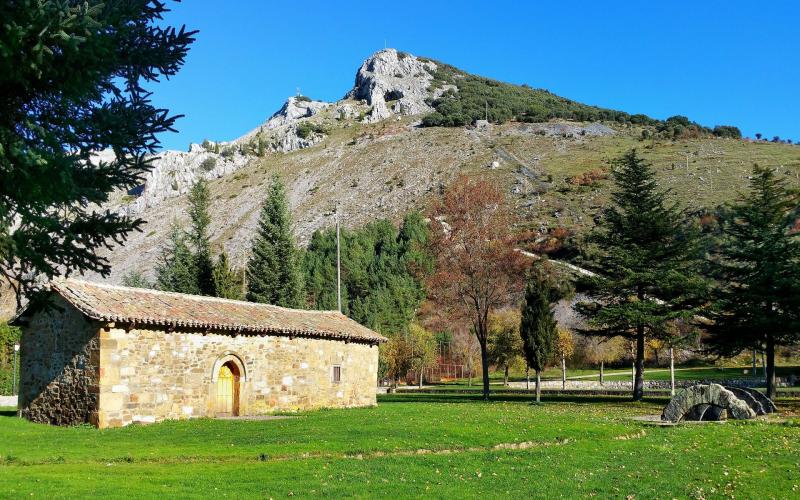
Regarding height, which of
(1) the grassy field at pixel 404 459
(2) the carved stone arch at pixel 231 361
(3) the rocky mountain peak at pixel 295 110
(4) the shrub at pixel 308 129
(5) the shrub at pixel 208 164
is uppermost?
(3) the rocky mountain peak at pixel 295 110

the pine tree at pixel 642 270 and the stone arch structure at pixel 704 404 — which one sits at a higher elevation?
Result: the pine tree at pixel 642 270

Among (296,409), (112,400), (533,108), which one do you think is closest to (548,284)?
(296,409)

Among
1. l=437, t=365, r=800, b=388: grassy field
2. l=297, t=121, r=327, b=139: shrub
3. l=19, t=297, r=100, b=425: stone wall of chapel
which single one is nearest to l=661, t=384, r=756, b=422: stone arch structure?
l=19, t=297, r=100, b=425: stone wall of chapel

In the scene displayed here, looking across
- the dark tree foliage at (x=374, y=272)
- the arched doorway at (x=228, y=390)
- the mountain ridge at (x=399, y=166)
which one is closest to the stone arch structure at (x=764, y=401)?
the arched doorway at (x=228, y=390)

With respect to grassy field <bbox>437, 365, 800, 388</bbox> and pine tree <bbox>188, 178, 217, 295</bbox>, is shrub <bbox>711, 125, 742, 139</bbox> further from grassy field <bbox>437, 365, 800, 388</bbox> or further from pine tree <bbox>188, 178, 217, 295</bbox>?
pine tree <bbox>188, 178, 217, 295</bbox>

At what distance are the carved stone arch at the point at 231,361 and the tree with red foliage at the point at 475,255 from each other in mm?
15585

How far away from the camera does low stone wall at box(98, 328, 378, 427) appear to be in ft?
66.9

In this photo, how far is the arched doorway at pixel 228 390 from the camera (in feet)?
78.0

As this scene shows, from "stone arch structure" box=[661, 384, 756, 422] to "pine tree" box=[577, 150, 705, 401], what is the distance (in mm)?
10638

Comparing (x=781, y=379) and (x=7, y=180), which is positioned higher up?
(x=7, y=180)

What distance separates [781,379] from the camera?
1829 inches

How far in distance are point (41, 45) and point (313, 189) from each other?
106422mm

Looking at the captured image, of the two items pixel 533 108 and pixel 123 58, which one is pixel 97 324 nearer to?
pixel 123 58

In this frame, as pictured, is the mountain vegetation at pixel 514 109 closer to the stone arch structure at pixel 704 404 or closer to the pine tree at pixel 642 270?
the pine tree at pixel 642 270
